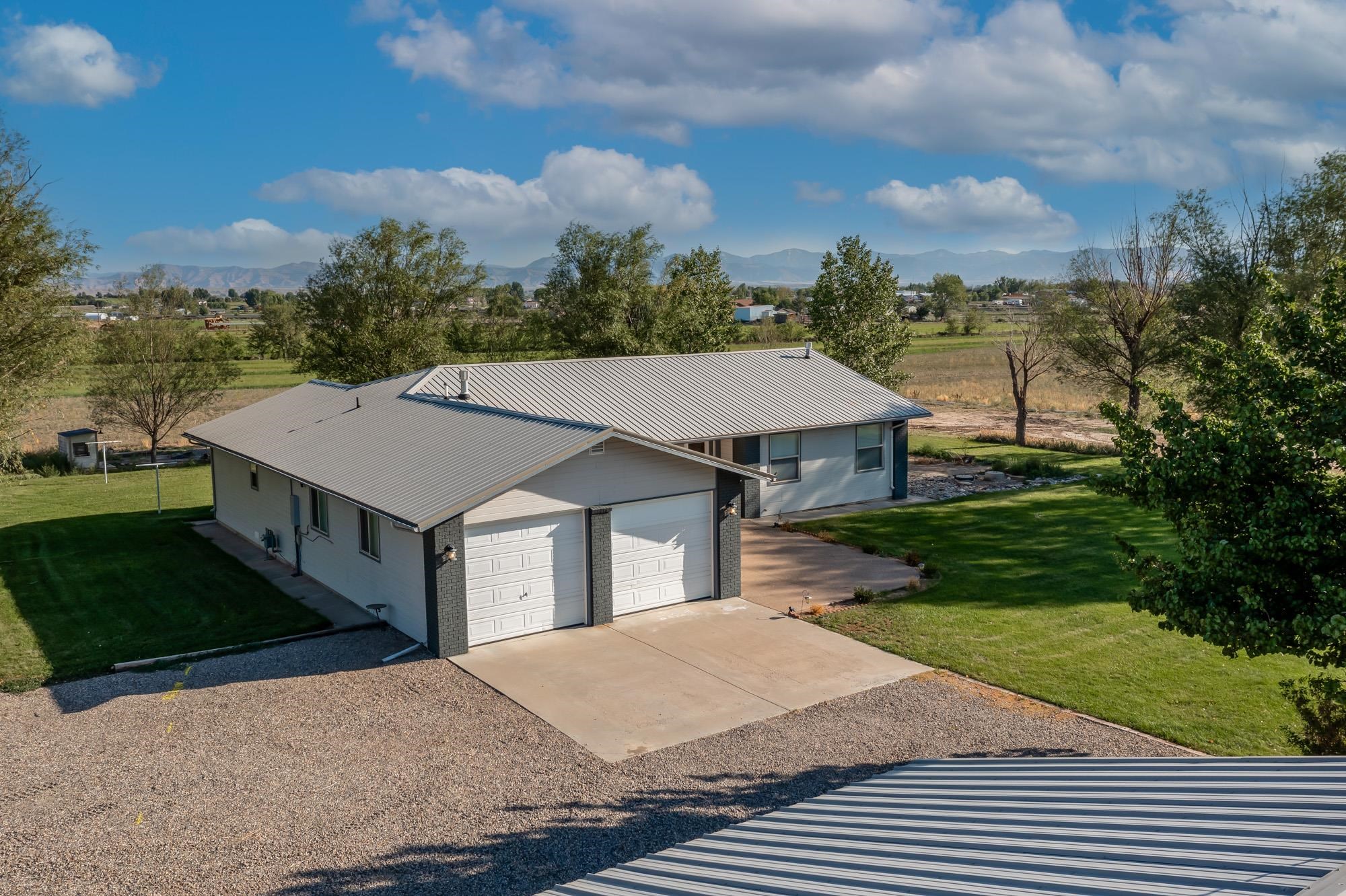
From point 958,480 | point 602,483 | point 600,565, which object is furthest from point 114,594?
point 958,480

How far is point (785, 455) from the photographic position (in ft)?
85.8

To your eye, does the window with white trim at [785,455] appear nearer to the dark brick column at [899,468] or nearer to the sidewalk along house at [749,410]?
the sidewalk along house at [749,410]

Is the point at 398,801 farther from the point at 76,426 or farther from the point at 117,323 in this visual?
the point at 76,426

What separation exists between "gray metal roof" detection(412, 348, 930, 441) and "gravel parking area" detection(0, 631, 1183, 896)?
10660mm

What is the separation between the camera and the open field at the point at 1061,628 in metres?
12.9

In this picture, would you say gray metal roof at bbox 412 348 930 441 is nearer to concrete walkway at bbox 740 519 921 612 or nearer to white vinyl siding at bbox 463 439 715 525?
concrete walkway at bbox 740 519 921 612

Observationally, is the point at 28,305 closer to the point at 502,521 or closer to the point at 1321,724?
the point at 502,521

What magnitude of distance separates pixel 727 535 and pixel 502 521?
4594 millimetres

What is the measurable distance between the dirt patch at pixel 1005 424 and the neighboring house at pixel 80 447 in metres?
31.6

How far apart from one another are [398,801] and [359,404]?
15.3 metres

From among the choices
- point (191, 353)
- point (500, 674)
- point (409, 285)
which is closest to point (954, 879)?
point (500, 674)

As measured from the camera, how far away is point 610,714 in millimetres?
13055

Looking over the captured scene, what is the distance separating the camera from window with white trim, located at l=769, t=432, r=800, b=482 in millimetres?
25922

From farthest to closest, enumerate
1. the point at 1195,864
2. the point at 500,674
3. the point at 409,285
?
the point at 409,285 → the point at 500,674 → the point at 1195,864
